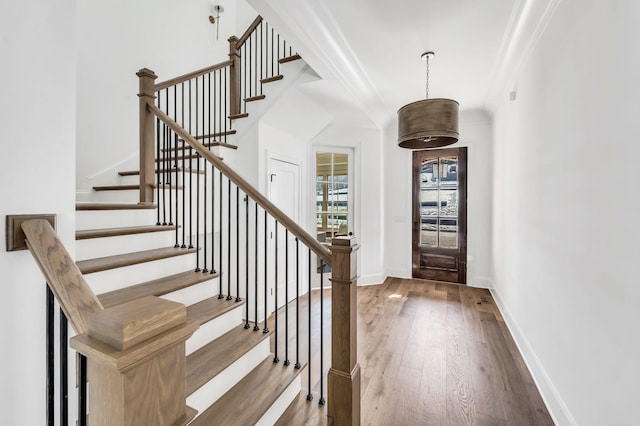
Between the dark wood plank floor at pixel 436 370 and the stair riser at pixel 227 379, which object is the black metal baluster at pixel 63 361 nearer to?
the stair riser at pixel 227 379

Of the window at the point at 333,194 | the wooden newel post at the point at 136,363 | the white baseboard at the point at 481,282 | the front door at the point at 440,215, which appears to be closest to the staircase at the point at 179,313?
the wooden newel post at the point at 136,363

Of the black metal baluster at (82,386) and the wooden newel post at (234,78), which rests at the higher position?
the wooden newel post at (234,78)

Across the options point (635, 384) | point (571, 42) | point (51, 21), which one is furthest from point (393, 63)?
point (635, 384)

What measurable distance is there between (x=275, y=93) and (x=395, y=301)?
3.00 m

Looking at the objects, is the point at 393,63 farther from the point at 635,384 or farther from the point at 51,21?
the point at 635,384

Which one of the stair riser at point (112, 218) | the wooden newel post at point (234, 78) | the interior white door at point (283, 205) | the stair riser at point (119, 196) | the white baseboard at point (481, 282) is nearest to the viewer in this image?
the stair riser at point (112, 218)

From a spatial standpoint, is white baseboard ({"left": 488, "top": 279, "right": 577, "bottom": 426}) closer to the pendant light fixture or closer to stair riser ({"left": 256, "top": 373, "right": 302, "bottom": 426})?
stair riser ({"left": 256, "top": 373, "right": 302, "bottom": 426})

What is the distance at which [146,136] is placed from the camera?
2424 mm

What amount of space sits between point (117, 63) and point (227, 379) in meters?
3.60

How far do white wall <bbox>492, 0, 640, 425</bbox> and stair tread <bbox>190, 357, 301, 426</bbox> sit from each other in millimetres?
1572

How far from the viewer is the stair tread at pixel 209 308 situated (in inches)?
70.3

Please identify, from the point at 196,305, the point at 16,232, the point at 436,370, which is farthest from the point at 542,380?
the point at 16,232

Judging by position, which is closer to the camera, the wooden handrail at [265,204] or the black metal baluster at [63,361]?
the black metal baluster at [63,361]

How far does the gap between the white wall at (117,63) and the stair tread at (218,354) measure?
254cm
